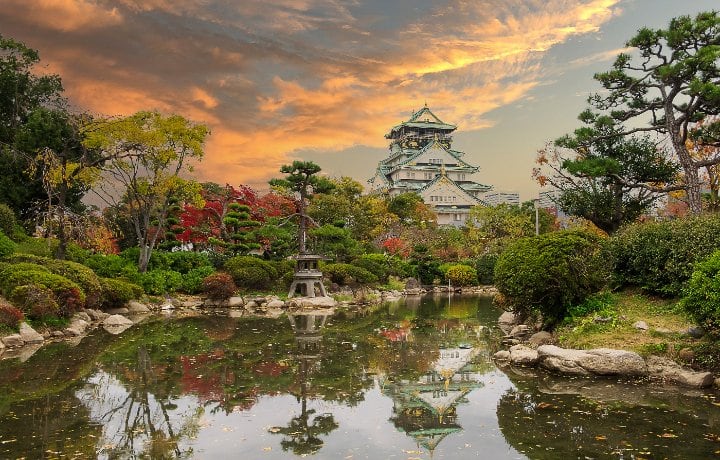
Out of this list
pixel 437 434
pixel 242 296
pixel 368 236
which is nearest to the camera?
pixel 437 434

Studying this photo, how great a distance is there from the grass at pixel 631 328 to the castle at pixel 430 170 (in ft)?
136

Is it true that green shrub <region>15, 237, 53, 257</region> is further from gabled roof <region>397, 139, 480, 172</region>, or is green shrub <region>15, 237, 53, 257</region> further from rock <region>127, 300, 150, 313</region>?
gabled roof <region>397, 139, 480, 172</region>

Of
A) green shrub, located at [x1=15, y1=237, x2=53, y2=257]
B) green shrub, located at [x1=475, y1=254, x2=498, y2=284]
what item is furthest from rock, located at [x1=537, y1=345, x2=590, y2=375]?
green shrub, located at [x1=475, y1=254, x2=498, y2=284]

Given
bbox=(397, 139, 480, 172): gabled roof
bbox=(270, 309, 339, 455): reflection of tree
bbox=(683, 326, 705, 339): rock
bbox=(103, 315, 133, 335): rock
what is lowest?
bbox=(270, 309, 339, 455): reflection of tree

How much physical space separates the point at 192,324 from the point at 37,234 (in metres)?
11.9

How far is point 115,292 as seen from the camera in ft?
63.1

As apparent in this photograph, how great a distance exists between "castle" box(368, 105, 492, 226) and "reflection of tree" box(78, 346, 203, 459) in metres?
44.7

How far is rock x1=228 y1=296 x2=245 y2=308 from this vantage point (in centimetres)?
2273

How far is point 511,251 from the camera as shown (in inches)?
504

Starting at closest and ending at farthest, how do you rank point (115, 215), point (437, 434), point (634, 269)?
point (437, 434)
point (634, 269)
point (115, 215)

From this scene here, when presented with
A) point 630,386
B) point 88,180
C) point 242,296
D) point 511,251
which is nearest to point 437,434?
point 630,386

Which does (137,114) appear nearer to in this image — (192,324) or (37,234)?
(37,234)

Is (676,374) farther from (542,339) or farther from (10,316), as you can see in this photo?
(10,316)

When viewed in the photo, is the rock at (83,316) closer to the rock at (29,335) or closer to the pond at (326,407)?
the rock at (29,335)
